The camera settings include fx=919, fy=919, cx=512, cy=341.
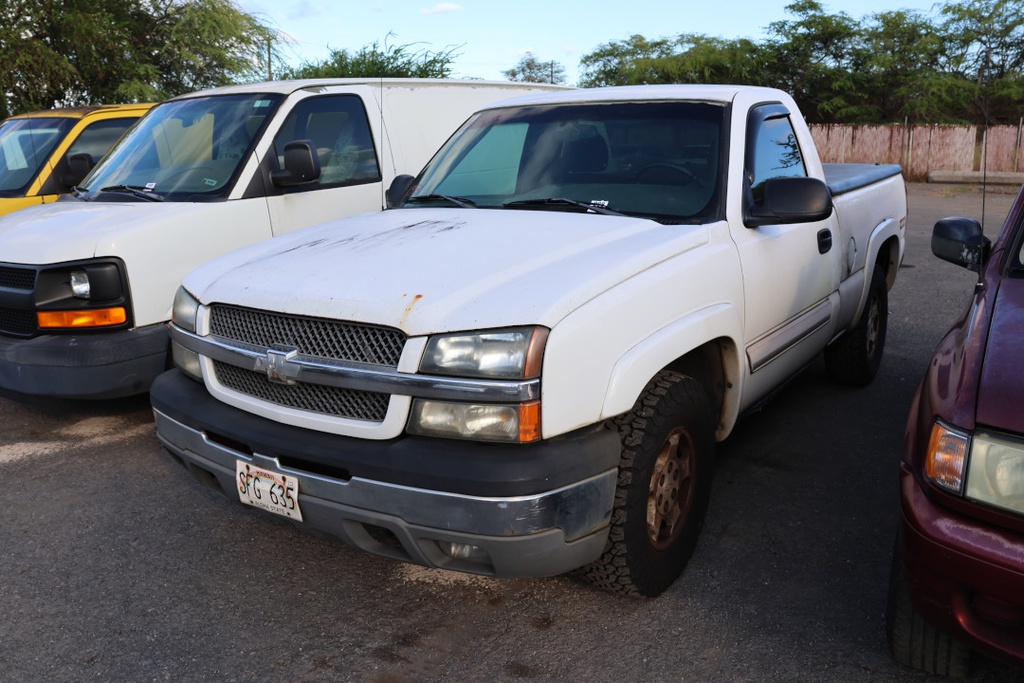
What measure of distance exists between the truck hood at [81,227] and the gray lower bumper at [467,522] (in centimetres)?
237

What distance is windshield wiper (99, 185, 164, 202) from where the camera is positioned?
5.38 m

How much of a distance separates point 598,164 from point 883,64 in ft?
105

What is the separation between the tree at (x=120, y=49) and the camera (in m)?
17.6

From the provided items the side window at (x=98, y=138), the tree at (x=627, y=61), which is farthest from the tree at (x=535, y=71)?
the side window at (x=98, y=138)

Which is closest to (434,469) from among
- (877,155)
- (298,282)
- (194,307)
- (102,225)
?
(298,282)

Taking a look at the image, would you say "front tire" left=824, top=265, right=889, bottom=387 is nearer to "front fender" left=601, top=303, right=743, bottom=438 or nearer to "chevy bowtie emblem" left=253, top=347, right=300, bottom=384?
"front fender" left=601, top=303, right=743, bottom=438

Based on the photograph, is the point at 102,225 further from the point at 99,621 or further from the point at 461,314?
the point at 461,314

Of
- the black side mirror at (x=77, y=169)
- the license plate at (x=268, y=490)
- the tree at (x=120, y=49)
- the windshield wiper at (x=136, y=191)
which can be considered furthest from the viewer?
the tree at (x=120, y=49)

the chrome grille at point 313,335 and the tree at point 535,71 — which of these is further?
the tree at point 535,71

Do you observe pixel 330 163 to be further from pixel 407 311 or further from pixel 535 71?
pixel 535 71

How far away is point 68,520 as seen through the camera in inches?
160

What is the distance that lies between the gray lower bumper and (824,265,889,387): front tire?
3.08 metres

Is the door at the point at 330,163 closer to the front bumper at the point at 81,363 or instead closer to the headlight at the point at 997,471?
the front bumper at the point at 81,363

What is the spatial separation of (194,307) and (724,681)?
226 cm
